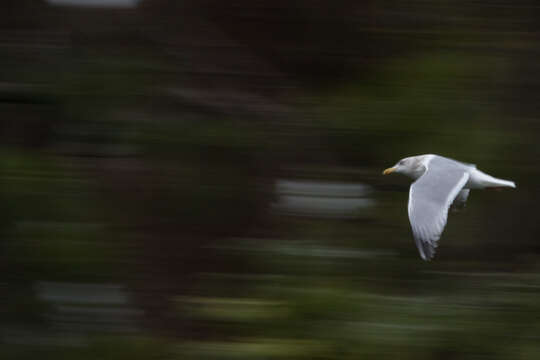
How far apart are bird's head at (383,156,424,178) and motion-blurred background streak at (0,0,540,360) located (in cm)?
5

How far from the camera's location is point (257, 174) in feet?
9.36

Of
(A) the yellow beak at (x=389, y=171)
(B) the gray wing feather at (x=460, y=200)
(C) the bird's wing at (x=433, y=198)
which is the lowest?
(B) the gray wing feather at (x=460, y=200)

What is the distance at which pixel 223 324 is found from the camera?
240 cm

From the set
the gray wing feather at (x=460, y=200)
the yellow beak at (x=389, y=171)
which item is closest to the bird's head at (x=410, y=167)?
the yellow beak at (x=389, y=171)

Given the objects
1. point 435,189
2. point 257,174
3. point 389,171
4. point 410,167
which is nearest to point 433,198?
point 435,189

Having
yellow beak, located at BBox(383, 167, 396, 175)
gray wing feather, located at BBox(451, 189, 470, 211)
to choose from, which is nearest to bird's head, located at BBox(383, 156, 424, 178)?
yellow beak, located at BBox(383, 167, 396, 175)

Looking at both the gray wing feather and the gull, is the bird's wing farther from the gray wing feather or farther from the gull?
the gray wing feather

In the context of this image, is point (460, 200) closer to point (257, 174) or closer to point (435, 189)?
point (435, 189)

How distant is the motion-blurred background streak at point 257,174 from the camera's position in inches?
97.0

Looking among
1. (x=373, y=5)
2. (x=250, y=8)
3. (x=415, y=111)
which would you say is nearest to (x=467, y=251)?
(x=415, y=111)

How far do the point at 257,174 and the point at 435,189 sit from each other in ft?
Result: 1.58

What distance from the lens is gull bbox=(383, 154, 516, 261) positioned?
8.64 feet

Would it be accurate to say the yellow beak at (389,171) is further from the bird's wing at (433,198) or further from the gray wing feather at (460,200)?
the gray wing feather at (460,200)

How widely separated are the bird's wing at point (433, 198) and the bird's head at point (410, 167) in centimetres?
7
